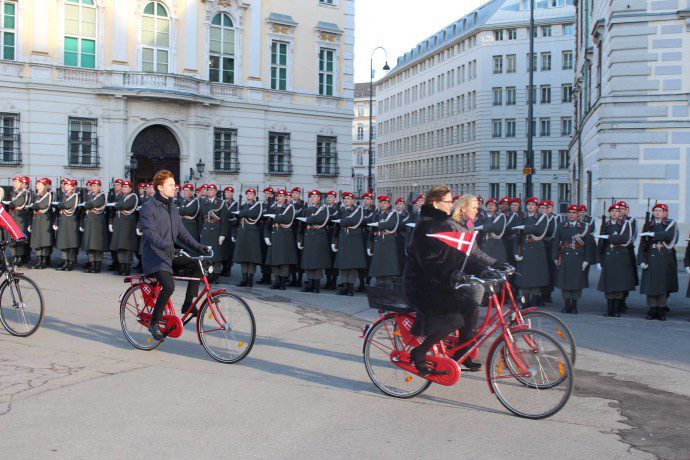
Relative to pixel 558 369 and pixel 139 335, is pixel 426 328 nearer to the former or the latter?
pixel 558 369

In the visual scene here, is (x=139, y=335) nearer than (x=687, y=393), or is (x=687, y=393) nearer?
(x=687, y=393)

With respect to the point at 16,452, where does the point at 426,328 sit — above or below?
above

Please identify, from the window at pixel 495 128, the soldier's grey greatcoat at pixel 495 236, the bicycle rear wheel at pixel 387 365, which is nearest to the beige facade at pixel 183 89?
the soldier's grey greatcoat at pixel 495 236

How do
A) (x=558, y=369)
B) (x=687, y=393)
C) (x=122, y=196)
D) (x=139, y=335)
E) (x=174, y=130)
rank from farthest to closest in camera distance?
(x=174, y=130), (x=122, y=196), (x=139, y=335), (x=687, y=393), (x=558, y=369)

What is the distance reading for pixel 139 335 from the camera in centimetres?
934

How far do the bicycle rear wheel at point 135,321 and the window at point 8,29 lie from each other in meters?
23.1

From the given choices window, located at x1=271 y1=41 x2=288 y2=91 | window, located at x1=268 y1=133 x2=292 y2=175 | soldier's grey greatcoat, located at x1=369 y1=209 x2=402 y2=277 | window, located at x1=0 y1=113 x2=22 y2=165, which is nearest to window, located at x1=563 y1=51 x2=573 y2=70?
window, located at x1=271 y1=41 x2=288 y2=91

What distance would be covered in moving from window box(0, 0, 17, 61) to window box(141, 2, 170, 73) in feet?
15.3

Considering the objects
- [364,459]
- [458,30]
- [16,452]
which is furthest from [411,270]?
[458,30]

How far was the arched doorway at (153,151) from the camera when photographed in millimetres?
32188

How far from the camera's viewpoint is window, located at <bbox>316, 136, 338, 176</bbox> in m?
37.7

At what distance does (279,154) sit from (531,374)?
30157 mm

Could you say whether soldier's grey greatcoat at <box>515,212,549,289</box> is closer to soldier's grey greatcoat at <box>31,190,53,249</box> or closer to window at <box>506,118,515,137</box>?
soldier's grey greatcoat at <box>31,190,53,249</box>

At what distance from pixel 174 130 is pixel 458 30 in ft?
212
